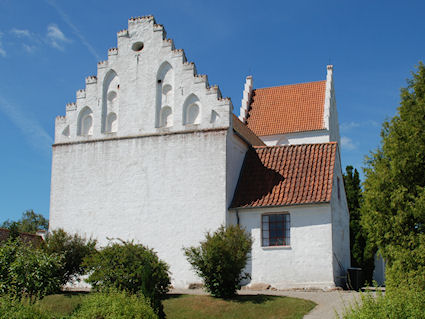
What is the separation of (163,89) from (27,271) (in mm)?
10592

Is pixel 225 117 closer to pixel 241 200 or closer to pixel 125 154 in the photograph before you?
pixel 241 200

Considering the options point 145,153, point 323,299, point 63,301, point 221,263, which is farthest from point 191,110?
point 323,299

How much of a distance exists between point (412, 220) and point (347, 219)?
Answer: 916 cm

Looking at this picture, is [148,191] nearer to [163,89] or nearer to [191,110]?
[191,110]

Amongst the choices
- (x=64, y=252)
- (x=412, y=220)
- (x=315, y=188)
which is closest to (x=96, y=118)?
(x=64, y=252)

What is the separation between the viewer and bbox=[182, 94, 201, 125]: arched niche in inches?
922

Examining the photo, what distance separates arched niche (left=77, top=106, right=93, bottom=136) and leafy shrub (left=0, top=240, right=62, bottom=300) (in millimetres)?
8105

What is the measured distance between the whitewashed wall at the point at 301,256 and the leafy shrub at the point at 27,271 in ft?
26.2

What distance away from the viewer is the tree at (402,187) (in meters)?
16.7

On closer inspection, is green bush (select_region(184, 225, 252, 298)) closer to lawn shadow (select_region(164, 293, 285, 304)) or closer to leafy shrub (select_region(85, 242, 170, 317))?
lawn shadow (select_region(164, 293, 285, 304))

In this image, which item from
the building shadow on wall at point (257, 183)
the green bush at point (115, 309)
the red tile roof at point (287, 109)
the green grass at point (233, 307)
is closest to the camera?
the green bush at point (115, 309)

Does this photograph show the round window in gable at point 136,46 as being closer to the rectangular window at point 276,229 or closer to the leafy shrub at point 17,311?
the rectangular window at point 276,229

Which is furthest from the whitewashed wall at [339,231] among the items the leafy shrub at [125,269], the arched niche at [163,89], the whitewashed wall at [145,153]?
the arched niche at [163,89]

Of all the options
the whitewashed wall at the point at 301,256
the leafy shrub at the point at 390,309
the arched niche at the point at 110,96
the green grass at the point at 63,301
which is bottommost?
the green grass at the point at 63,301
